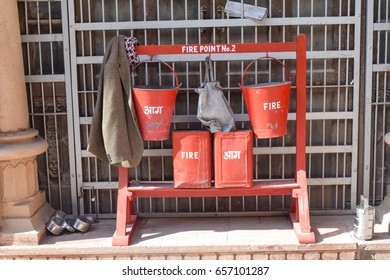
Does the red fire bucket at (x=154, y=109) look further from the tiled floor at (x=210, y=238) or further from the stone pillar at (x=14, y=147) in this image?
the stone pillar at (x=14, y=147)

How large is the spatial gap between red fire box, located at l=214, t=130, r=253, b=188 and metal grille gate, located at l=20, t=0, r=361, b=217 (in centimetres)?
60

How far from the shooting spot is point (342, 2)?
5.12 meters

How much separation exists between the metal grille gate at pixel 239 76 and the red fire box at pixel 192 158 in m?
0.56

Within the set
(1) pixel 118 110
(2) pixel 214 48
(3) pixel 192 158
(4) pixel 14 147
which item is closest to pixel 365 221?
(3) pixel 192 158

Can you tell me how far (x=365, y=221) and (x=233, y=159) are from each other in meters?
1.37

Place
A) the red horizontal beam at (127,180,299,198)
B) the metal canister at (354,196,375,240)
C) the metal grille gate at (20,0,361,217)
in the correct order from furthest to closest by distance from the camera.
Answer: the metal grille gate at (20,0,361,217) → the red horizontal beam at (127,180,299,198) → the metal canister at (354,196,375,240)

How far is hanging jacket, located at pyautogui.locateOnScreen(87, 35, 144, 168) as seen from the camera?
4.50m

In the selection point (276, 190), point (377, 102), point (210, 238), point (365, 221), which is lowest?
point (210, 238)

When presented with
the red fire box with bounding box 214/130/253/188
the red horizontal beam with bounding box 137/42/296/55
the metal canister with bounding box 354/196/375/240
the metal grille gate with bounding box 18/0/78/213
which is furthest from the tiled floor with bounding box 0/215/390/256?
the red horizontal beam with bounding box 137/42/296/55

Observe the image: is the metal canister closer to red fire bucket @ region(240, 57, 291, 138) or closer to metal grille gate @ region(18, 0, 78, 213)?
red fire bucket @ region(240, 57, 291, 138)

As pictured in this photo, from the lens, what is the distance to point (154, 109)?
14.8 feet

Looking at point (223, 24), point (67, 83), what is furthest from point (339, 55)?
point (67, 83)

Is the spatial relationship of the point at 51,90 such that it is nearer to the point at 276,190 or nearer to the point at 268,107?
the point at 268,107
